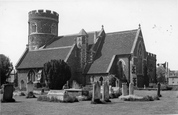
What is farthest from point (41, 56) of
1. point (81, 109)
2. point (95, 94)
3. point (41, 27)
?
point (81, 109)

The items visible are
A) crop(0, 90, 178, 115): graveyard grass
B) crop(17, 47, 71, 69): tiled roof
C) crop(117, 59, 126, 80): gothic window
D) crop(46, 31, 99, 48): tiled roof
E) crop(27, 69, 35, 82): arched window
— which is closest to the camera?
crop(0, 90, 178, 115): graveyard grass

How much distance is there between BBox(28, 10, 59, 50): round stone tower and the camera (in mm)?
53875

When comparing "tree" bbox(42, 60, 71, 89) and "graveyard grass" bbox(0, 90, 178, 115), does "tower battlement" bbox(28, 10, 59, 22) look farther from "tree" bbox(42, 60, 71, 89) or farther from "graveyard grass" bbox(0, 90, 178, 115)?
"graveyard grass" bbox(0, 90, 178, 115)

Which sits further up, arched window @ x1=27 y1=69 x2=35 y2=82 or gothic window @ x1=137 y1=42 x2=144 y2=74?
gothic window @ x1=137 y1=42 x2=144 y2=74

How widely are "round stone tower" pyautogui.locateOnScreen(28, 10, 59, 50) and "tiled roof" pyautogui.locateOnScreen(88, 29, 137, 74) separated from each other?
13.2 m

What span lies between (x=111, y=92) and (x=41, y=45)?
31.4 metres

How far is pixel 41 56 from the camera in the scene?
47.9 metres

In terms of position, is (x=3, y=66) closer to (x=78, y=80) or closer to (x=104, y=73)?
(x=78, y=80)

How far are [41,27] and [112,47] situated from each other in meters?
17.1

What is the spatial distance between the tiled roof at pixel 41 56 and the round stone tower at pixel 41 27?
4.44m

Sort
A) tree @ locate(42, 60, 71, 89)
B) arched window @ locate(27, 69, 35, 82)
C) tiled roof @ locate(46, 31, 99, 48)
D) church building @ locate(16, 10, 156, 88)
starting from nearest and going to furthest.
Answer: tree @ locate(42, 60, 71, 89)
church building @ locate(16, 10, 156, 88)
arched window @ locate(27, 69, 35, 82)
tiled roof @ locate(46, 31, 99, 48)

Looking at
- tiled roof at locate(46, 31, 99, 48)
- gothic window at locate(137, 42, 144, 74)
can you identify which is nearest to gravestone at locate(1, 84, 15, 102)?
tiled roof at locate(46, 31, 99, 48)

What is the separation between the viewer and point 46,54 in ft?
157

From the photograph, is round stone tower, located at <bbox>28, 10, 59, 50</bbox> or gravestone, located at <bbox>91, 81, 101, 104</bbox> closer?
gravestone, located at <bbox>91, 81, 101, 104</bbox>
